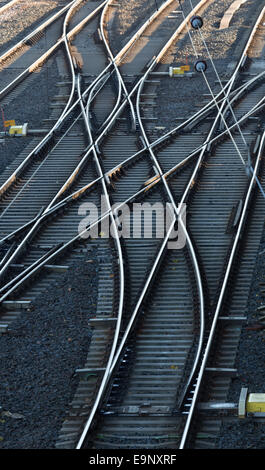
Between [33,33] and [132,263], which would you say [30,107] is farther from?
[132,263]

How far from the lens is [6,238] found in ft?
47.9

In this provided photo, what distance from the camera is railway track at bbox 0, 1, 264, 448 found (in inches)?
400

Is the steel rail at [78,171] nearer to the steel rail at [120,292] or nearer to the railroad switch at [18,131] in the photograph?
the steel rail at [120,292]

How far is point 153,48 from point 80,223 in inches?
519

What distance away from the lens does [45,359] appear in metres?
11.2

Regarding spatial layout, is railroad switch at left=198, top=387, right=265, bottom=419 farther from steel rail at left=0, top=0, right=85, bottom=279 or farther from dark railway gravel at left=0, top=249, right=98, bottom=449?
steel rail at left=0, top=0, right=85, bottom=279

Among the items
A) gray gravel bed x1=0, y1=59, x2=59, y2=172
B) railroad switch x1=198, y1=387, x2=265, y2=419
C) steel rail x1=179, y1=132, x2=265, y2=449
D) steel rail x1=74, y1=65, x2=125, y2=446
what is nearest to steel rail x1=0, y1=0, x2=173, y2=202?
gray gravel bed x1=0, y1=59, x2=59, y2=172

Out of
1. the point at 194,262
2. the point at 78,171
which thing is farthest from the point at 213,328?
the point at 78,171

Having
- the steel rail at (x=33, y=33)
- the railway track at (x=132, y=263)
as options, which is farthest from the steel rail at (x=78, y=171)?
the steel rail at (x=33, y=33)

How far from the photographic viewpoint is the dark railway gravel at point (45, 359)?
32.5ft

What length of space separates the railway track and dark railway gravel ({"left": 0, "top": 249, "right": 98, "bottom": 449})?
18 cm

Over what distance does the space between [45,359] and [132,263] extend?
3.00 metres

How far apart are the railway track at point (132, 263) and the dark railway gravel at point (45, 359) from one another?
0.18 metres

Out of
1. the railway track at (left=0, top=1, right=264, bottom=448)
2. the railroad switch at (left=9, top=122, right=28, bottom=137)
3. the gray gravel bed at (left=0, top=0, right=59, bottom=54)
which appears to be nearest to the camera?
the railway track at (left=0, top=1, right=264, bottom=448)
